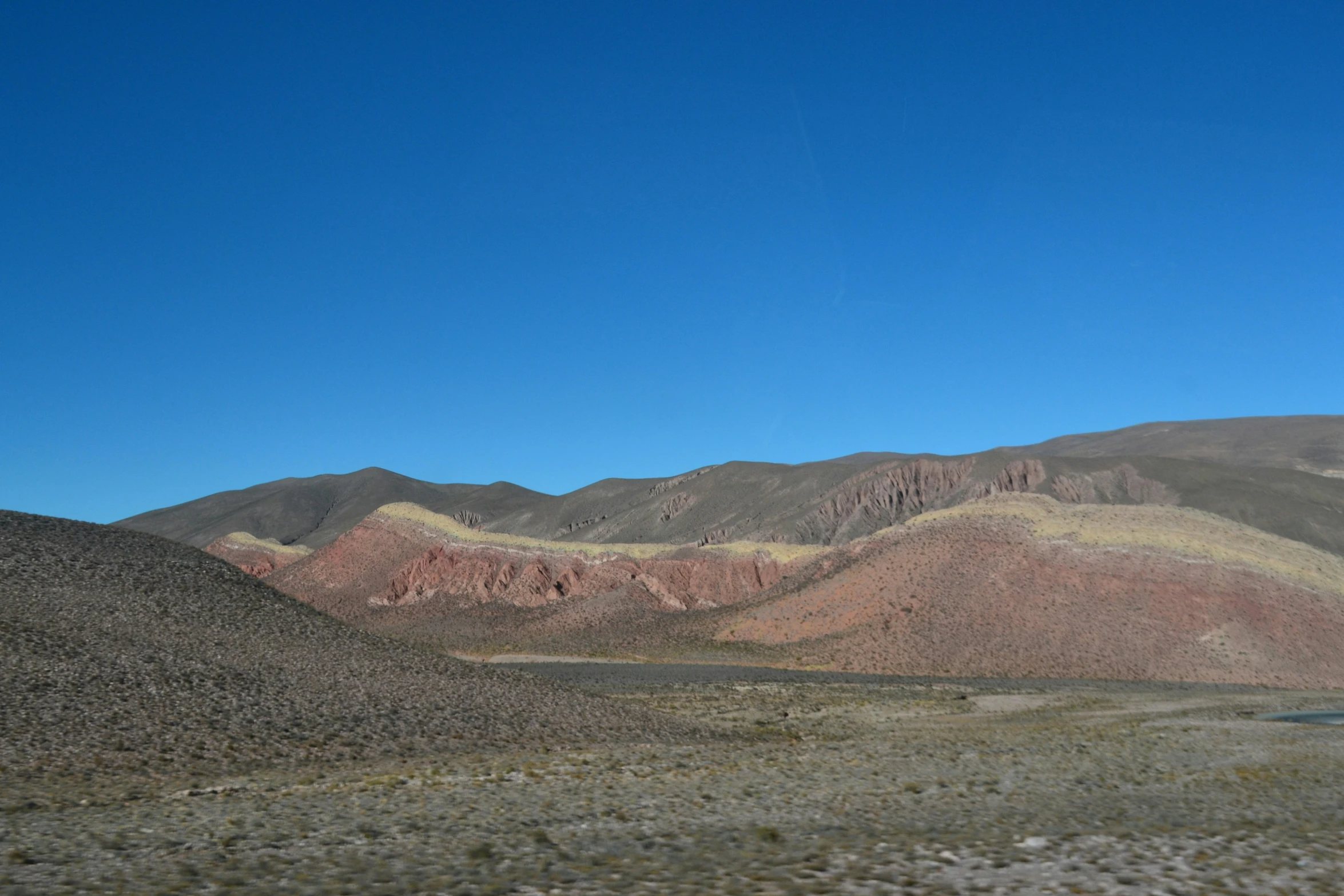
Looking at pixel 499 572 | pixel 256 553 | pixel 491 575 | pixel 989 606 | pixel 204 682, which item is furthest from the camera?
pixel 256 553

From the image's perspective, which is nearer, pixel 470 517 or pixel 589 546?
pixel 589 546

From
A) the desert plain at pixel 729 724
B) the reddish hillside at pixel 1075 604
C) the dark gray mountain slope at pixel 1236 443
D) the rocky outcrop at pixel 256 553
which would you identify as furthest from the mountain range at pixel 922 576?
the dark gray mountain slope at pixel 1236 443

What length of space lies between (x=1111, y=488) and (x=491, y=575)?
171 feet

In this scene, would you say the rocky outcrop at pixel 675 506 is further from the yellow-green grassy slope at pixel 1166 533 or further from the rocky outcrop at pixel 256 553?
the yellow-green grassy slope at pixel 1166 533

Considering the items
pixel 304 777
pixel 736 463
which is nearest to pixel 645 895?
pixel 304 777

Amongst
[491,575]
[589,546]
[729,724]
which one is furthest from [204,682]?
[491,575]

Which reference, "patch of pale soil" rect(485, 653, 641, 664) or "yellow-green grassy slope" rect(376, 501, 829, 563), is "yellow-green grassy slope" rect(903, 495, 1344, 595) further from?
"patch of pale soil" rect(485, 653, 641, 664)

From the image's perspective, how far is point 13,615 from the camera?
75.0 feet

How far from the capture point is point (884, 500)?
97.7m

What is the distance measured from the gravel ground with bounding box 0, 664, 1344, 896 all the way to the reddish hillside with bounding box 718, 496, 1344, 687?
20.2 metres

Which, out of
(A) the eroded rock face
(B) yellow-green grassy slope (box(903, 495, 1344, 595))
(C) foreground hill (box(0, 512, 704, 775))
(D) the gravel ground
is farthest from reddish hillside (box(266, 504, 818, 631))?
(D) the gravel ground

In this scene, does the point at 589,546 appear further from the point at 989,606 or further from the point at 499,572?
the point at 989,606

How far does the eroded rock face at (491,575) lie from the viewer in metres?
69.9

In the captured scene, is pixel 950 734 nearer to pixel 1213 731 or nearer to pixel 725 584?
pixel 1213 731
